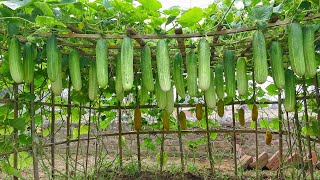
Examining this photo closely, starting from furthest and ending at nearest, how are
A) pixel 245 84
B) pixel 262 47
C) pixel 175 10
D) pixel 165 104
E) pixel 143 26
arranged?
pixel 165 104 < pixel 245 84 < pixel 143 26 < pixel 262 47 < pixel 175 10

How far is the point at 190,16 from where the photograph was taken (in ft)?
9.83

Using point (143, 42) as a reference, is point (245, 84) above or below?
below

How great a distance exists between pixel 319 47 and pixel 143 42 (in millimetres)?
1919

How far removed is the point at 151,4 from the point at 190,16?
32cm

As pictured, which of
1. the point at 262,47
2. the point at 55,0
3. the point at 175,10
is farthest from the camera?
the point at 262,47

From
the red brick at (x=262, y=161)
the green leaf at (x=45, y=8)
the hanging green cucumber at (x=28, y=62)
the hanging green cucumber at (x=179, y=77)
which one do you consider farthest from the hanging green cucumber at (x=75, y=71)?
the red brick at (x=262, y=161)

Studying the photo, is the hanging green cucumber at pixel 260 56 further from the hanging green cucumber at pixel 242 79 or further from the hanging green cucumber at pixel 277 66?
the hanging green cucumber at pixel 242 79

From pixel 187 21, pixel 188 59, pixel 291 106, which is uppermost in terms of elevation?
pixel 187 21

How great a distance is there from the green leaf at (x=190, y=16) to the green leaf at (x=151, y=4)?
0.21m

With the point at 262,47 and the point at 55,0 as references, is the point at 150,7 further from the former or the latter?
the point at 262,47

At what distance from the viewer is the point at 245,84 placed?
372 cm

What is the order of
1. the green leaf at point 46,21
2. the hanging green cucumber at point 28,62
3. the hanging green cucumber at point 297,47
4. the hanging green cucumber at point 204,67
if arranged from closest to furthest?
the green leaf at point 46,21, the hanging green cucumber at point 297,47, the hanging green cucumber at point 204,67, the hanging green cucumber at point 28,62

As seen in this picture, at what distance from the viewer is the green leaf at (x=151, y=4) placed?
2859mm

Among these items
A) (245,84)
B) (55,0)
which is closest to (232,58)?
(245,84)
